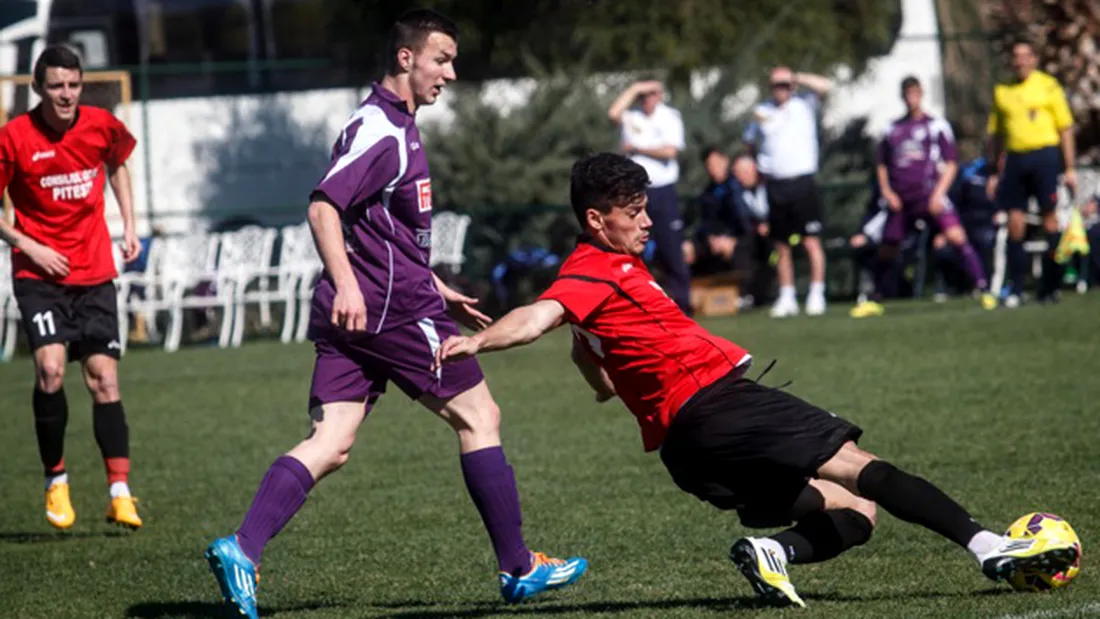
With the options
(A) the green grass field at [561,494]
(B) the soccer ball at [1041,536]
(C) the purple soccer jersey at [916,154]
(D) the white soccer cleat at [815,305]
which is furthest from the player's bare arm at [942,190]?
(B) the soccer ball at [1041,536]

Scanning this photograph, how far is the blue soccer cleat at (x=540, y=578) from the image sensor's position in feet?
20.4

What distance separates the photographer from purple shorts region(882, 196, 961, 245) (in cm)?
1767

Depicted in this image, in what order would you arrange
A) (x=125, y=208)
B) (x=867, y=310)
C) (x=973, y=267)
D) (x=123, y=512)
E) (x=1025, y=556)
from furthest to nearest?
(x=973, y=267)
(x=867, y=310)
(x=125, y=208)
(x=123, y=512)
(x=1025, y=556)

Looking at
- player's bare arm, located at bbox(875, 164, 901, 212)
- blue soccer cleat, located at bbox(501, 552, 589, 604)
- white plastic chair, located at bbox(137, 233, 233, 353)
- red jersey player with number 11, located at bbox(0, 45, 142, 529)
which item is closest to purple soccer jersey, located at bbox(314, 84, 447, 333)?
blue soccer cleat, located at bbox(501, 552, 589, 604)

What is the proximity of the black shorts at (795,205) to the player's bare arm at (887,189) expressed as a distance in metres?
0.65

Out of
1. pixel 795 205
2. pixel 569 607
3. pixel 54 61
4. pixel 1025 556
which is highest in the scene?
pixel 54 61

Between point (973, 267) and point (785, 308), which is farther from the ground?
point (973, 267)

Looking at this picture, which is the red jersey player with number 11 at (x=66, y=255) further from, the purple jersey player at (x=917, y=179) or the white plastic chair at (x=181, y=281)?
the white plastic chair at (x=181, y=281)

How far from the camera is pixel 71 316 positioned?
27.4 ft

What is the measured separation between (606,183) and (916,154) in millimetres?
12523

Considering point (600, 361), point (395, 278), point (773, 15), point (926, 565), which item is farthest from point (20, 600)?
point (773, 15)

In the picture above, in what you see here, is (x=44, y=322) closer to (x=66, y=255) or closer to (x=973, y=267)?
(x=66, y=255)

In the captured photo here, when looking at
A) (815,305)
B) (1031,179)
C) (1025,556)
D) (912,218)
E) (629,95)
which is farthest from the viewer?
(912,218)

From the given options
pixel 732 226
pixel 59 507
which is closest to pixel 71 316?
pixel 59 507
